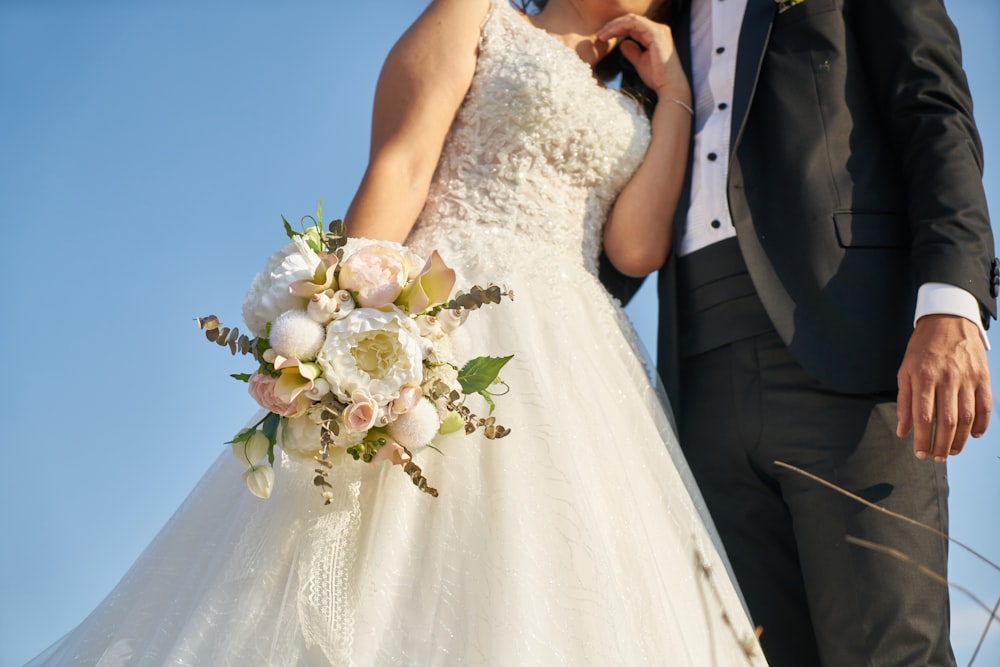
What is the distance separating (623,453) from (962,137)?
1.21 m

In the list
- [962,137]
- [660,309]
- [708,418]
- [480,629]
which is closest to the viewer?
[480,629]

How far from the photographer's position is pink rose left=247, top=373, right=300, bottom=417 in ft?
6.34

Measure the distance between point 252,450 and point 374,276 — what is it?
0.42 m

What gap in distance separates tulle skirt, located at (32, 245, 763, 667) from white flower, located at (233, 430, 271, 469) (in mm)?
112

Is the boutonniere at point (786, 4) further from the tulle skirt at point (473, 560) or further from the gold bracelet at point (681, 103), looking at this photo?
the tulle skirt at point (473, 560)

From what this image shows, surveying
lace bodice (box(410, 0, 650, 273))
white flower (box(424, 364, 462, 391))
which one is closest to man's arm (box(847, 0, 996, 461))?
lace bodice (box(410, 0, 650, 273))

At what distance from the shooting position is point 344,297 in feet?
6.49

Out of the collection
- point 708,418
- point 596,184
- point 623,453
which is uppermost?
point 596,184

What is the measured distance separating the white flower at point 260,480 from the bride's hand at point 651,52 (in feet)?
5.75

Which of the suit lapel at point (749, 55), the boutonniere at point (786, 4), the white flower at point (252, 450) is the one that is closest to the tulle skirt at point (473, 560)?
the white flower at point (252, 450)

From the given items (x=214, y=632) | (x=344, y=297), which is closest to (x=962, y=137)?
(x=344, y=297)

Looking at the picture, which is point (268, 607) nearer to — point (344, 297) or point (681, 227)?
point (344, 297)

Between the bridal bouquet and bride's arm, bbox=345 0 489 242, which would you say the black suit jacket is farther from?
the bridal bouquet

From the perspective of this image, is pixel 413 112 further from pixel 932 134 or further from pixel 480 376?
pixel 932 134
